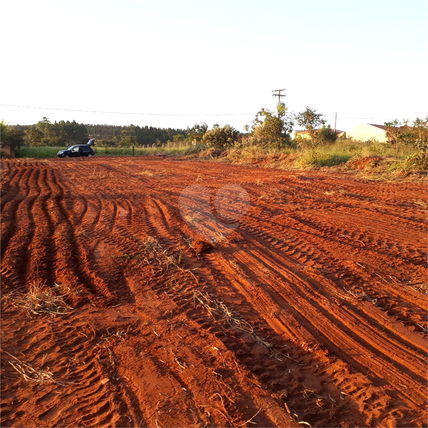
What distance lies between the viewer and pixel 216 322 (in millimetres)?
3834

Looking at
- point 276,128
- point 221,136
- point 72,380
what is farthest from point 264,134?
point 72,380

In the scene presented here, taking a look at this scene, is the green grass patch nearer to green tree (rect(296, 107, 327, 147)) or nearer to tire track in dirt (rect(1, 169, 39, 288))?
green tree (rect(296, 107, 327, 147))

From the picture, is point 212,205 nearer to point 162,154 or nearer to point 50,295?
point 50,295

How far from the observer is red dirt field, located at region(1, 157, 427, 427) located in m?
2.68

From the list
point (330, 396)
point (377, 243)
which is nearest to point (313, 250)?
point (377, 243)

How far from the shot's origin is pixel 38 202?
964cm

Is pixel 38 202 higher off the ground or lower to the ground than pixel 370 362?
higher

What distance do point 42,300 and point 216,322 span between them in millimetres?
2240

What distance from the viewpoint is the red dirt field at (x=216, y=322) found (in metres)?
2.68

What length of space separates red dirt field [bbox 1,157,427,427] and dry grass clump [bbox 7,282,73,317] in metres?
0.03

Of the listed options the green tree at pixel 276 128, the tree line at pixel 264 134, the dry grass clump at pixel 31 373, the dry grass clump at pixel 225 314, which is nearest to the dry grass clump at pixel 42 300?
the dry grass clump at pixel 31 373

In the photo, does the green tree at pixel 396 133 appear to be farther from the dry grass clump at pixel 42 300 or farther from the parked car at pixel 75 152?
the parked car at pixel 75 152

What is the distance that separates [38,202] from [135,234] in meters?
4.65

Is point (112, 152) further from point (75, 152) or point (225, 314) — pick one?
point (225, 314)
